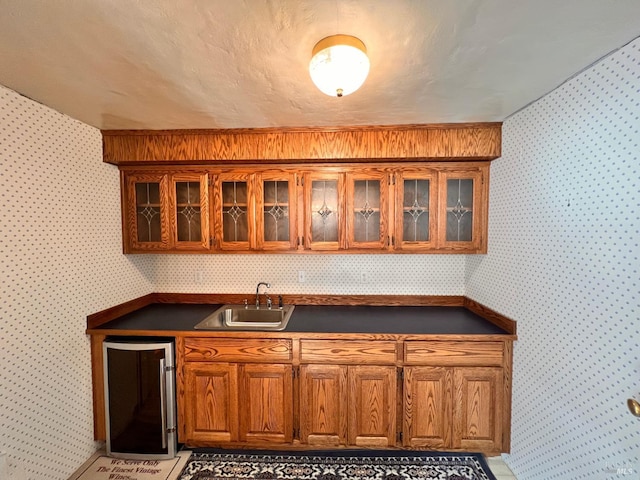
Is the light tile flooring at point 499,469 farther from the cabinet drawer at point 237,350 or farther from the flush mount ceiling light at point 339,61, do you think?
the flush mount ceiling light at point 339,61

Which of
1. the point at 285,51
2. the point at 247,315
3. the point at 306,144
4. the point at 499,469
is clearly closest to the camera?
the point at 285,51

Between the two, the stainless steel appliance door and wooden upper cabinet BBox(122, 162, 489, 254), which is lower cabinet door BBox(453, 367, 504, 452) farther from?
the stainless steel appliance door

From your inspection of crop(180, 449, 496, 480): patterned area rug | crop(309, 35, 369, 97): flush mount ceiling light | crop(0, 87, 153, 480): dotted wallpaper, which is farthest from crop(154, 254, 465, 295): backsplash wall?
crop(309, 35, 369, 97): flush mount ceiling light

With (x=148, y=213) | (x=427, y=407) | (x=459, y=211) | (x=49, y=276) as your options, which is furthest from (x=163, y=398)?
(x=459, y=211)

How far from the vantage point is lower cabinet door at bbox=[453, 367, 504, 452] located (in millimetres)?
1863

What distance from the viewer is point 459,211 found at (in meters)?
2.15

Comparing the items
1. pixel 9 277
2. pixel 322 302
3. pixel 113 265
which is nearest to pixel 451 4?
pixel 322 302

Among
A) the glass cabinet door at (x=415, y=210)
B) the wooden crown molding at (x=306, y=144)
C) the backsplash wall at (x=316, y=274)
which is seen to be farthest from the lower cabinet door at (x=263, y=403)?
the wooden crown molding at (x=306, y=144)

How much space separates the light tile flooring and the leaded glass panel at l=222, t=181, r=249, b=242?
2369 mm

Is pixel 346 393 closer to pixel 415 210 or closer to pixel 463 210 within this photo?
pixel 415 210

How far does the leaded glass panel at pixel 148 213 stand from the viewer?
7.36 feet

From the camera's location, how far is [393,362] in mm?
1888

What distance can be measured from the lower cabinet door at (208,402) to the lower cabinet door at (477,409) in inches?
60.7

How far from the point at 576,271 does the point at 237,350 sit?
79.7 inches
